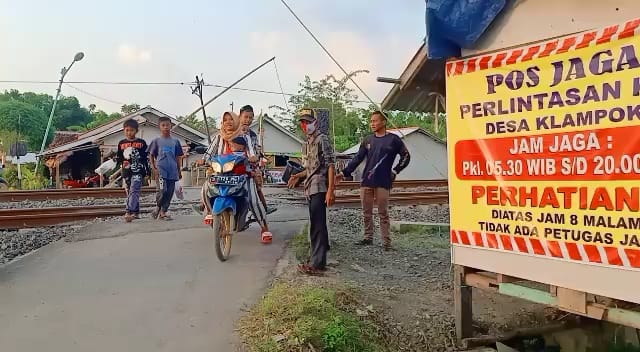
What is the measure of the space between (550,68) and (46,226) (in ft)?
30.7

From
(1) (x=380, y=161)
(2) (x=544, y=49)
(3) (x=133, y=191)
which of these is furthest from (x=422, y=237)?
(2) (x=544, y=49)

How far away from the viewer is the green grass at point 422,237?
882cm

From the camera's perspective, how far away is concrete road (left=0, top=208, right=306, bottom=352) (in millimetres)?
Answer: 4324

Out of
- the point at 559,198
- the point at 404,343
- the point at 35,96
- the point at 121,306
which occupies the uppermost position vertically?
the point at 35,96

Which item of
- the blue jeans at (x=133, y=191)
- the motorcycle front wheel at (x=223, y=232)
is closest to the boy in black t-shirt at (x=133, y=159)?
the blue jeans at (x=133, y=191)

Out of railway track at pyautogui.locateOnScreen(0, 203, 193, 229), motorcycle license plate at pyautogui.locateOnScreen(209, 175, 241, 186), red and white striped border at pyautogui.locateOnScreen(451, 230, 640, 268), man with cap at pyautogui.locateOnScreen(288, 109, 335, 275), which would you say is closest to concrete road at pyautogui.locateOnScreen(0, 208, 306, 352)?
man with cap at pyautogui.locateOnScreen(288, 109, 335, 275)

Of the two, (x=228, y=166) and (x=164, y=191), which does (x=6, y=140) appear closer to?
→ (x=164, y=191)

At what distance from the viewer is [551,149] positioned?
3.96 metres

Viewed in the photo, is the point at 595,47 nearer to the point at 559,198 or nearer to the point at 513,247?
the point at 559,198

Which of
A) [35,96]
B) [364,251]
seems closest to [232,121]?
[364,251]

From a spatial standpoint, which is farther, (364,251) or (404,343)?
(364,251)

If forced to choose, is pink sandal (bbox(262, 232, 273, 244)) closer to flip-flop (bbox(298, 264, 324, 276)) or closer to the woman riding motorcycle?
the woman riding motorcycle

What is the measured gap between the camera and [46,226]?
10.3 m

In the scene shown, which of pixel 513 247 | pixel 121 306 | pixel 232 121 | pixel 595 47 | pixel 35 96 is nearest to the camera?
pixel 595 47
